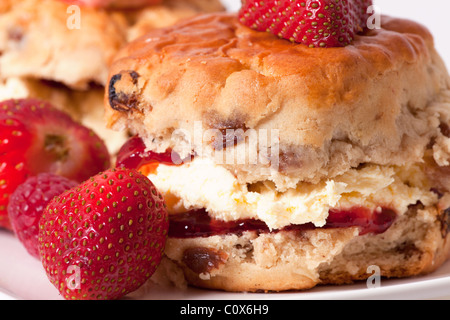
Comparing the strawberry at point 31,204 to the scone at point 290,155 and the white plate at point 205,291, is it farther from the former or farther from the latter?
the scone at point 290,155

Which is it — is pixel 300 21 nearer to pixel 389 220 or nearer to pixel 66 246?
pixel 389 220

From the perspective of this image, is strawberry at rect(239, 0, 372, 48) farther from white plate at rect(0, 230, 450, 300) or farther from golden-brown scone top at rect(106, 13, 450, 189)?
white plate at rect(0, 230, 450, 300)

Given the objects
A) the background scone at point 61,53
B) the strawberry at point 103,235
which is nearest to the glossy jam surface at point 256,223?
the strawberry at point 103,235
